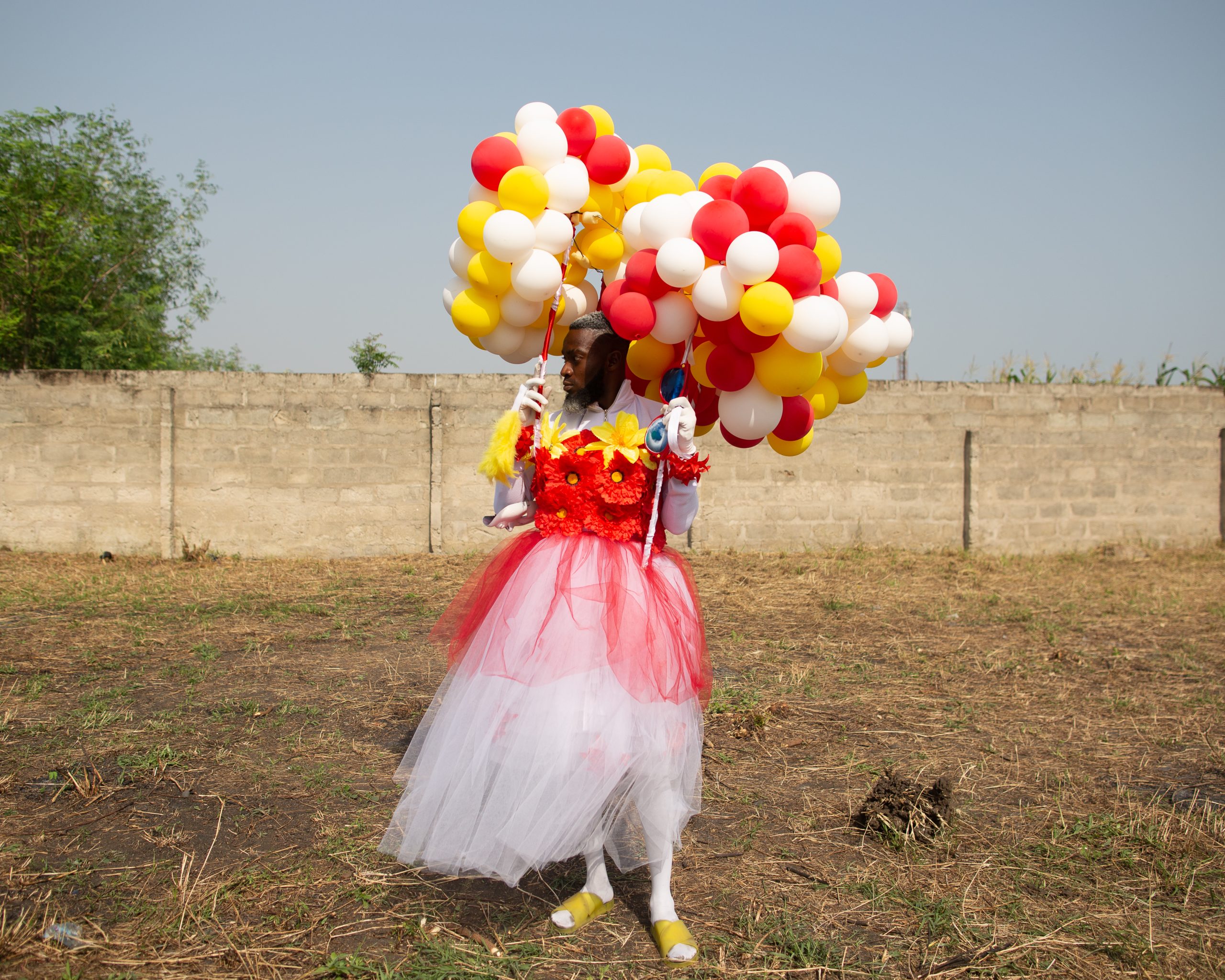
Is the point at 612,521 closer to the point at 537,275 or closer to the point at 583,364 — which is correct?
the point at 583,364

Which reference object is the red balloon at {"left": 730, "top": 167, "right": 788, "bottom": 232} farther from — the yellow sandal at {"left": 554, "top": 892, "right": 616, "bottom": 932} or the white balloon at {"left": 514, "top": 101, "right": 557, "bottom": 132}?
the yellow sandal at {"left": 554, "top": 892, "right": 616, "bottom": 932}

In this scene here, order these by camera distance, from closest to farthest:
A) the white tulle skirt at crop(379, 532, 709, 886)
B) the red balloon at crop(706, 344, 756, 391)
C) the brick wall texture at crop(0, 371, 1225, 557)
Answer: the white tulle skirt at crop(379, 532, 709, 886), the red balloon at crop(706, 344, 756, 391), the brick wall texture at crop(0, 371, 1225, 557)

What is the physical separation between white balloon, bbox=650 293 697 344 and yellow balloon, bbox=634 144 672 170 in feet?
2.36

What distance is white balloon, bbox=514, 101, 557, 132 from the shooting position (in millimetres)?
3033

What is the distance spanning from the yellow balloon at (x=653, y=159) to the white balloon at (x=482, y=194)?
54 centimetres

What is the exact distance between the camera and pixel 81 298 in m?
13.1

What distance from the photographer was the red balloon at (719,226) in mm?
2592

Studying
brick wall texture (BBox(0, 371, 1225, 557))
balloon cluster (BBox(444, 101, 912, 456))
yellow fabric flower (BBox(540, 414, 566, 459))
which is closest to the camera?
balloon cluster (BBox(444, 101, 912, 456))

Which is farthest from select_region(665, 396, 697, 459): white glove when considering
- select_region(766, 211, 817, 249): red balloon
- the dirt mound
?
the dirt mound

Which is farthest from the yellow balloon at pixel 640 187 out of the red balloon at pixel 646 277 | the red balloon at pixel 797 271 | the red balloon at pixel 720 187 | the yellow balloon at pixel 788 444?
the yellow balloon at pixel 788 444

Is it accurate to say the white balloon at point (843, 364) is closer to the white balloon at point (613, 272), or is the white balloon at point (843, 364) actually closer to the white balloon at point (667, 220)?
the white balloon at point (667, 220)

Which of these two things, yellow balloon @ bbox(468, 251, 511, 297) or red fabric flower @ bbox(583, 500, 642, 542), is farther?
yellow balloon @ bbox(468, 251, 511, 297)

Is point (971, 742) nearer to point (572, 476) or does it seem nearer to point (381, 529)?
point (572, 476)

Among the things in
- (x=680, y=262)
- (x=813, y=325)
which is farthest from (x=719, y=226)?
(x=813, y=325)
